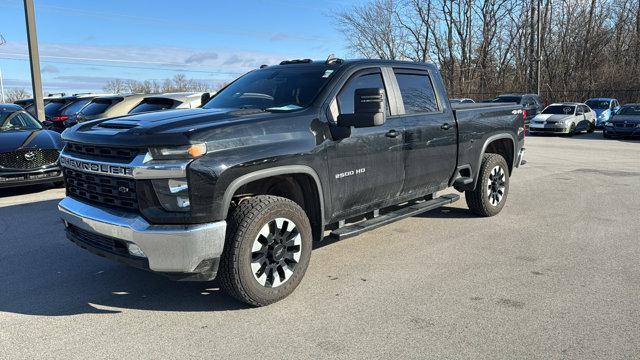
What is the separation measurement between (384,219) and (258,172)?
170cm

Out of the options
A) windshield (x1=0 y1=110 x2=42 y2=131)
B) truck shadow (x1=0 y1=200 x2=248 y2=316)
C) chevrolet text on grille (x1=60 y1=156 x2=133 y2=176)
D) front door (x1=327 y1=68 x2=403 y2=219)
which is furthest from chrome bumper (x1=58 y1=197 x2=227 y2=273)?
windshield (x1=0 y1=110 x2=42 y2=131)

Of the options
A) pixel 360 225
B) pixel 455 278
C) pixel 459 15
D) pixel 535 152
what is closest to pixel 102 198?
pixel 360 225

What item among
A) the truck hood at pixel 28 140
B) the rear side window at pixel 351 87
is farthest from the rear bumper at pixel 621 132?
the truck hood at pixel 28 140

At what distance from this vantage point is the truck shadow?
13.8 feet

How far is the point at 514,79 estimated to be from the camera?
43938 millimetres

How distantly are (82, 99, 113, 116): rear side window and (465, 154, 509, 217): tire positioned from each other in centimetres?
874

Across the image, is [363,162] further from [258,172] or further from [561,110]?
[561,110]

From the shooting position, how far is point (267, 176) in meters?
4.02

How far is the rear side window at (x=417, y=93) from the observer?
18.4ft

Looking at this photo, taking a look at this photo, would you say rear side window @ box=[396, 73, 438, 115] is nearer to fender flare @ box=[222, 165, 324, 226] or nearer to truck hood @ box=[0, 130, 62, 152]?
fender flare @ box=[222, 165, 324, 226]

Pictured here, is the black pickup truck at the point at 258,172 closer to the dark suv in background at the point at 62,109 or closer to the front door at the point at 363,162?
the front door at the point at 363,162

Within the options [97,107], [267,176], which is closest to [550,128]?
[97,107]

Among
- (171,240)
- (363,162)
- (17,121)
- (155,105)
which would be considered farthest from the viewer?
(155,105)

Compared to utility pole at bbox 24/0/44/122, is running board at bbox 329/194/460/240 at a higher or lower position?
lower
